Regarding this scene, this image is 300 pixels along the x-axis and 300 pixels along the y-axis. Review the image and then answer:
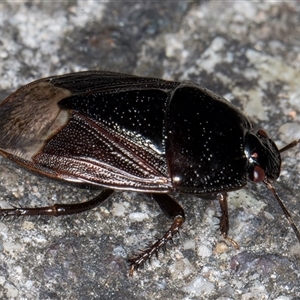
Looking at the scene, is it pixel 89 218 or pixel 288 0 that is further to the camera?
pixel 288 0

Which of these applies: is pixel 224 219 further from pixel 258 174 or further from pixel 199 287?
pixel 199 287

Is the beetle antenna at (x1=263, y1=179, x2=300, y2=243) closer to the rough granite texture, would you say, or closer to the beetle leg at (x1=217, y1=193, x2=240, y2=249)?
the rough granite texture

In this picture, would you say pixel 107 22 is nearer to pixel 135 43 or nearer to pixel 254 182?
pixel 135 43

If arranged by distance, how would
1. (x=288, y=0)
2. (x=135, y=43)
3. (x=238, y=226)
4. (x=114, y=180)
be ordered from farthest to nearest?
(x=288, y=0), (x=135, y=43), (x=238, y=226), (x=114, y=180)

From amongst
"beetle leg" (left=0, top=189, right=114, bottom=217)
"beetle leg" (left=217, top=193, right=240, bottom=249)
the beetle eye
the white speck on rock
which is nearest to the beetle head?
the beetle eye

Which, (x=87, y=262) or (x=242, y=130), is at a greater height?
(x=242, y=130)

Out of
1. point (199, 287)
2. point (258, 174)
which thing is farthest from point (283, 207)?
point (199, 287)

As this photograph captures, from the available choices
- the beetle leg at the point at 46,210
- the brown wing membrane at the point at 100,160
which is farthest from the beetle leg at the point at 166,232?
the beetle leg at the point at 46,210

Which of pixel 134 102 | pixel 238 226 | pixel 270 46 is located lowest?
pixel 238 226

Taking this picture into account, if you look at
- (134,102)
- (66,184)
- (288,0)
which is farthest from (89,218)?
(288,0)
